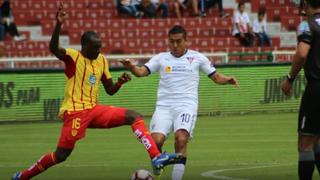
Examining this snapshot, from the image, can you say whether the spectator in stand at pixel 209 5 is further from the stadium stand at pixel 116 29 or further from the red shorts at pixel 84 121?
the red shorts at pixel 84 121

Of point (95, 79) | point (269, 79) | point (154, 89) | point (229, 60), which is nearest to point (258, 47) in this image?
point (229, 60)

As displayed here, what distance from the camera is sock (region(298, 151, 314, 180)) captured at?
9.72m

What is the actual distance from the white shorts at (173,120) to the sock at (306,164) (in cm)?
173

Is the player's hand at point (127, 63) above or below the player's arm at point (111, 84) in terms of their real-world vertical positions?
above

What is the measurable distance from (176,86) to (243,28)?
65.0 feet

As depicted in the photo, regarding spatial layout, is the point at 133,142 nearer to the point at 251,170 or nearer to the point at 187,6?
the point at 251,170

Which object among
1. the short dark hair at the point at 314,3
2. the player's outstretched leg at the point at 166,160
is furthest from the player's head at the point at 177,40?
the short dark hair at the point at 314,3

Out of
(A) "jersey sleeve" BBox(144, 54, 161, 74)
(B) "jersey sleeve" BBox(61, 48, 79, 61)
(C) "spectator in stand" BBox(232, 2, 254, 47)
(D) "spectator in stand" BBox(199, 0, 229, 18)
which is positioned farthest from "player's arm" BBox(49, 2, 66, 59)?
(D) "spectator in stand" BBox(199, 0, 229, 18)

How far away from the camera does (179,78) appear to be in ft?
36.9

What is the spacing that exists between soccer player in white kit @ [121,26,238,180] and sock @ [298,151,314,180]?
5.53ft

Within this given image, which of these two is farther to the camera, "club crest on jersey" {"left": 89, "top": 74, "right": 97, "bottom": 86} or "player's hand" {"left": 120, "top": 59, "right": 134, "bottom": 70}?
"player's hand" {"left": 120, "top": 59, "right": 134, "bottom": 70}

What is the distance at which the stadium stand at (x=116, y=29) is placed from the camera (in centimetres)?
3023

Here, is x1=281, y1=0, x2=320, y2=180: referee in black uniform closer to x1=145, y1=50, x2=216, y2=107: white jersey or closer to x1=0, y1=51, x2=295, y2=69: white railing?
x1=145, y1=50, x2=216, y2=107: white jersey

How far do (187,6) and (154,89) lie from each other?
10.6m
